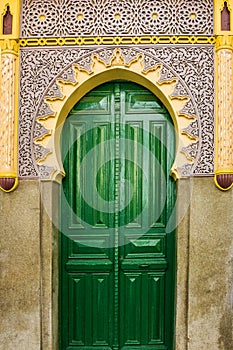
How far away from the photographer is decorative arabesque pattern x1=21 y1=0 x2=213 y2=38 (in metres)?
4.23

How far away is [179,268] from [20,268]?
136 cm

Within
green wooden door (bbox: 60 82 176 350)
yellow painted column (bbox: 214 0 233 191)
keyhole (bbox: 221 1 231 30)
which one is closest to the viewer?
yellow painted column (bbox: 214 0 233 191)

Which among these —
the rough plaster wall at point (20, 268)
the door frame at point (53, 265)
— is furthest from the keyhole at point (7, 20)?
the rough plaster wall at point (20, 268)

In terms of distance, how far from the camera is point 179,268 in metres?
4.12

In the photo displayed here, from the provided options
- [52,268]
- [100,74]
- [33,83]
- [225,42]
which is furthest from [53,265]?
[225,42]

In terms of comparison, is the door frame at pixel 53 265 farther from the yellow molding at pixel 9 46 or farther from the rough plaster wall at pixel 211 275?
the yellow molding at pixel 9 46

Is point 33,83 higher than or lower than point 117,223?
higher

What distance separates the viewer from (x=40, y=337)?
4137 mm

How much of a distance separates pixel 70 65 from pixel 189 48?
1.05 m

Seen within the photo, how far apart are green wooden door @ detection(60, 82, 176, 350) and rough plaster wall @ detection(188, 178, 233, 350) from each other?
318mm

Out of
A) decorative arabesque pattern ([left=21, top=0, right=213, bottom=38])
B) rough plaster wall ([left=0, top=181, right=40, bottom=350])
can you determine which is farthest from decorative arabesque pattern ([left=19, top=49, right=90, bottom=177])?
rough plaster wall ([left=0, top=181, right=40, bottom=350])

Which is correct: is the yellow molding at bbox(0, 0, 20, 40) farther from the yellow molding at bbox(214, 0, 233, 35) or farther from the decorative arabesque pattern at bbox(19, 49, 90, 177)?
the yellow molding at bbox(214, 0, 233, 35)

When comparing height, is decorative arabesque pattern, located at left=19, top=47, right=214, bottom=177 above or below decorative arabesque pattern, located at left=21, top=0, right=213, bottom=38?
below

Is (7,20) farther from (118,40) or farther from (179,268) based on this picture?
(179,268)
